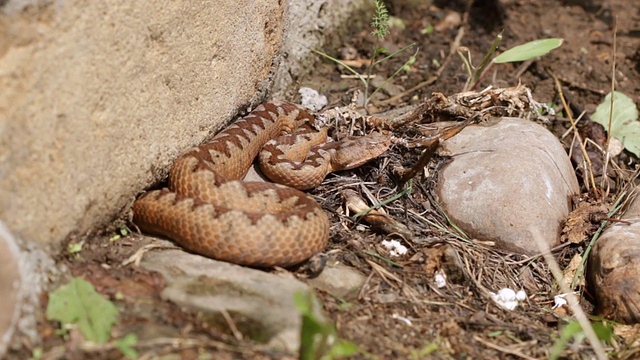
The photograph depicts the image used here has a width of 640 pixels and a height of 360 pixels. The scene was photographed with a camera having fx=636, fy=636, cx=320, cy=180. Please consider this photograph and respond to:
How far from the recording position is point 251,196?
4.54 m

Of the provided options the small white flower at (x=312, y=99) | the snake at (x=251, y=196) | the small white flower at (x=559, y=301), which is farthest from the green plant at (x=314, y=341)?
the small white flower at (x=312, y=99)

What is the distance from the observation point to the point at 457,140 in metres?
5.55

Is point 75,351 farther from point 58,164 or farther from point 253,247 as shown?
point 253,247

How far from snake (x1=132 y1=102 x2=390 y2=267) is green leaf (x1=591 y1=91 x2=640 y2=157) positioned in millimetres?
2604

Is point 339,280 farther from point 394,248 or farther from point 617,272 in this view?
point 617,272

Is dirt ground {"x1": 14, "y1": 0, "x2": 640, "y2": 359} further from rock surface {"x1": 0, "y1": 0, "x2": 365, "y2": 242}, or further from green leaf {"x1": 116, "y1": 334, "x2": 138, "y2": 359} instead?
rock surface {"x1": 0, "y1": 0, "x2": 365, "y2": 242}

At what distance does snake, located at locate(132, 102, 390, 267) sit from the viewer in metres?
3.97

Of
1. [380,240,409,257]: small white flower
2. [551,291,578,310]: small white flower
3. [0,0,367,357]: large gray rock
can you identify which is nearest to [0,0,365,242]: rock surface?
[0,0,367,357]: large gray rock

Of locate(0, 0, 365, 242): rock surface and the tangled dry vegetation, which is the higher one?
locate(0, 0, 365, 242): rock surface

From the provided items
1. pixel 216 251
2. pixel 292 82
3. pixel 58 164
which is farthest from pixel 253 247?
pixel 292 82

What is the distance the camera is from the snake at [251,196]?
156 inches

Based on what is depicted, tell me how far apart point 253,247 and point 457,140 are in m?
2.40

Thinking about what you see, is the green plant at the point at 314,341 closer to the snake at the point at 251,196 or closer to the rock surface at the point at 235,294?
the rock surface at the point at 235,294

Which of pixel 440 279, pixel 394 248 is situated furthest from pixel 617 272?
pixel 394 248
